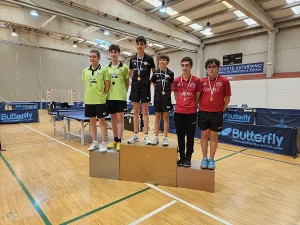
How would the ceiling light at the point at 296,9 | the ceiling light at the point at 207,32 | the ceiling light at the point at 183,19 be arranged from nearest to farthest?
the ceiling light at the point at 296,9
the ceiling light at the point at 183,19
the ceiling light at the point at 207,32

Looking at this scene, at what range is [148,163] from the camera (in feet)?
9.34

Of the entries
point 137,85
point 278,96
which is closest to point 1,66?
point 137,85

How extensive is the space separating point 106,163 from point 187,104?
1.51 metres

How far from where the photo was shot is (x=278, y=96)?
10.4 m

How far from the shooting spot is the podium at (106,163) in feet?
9.78

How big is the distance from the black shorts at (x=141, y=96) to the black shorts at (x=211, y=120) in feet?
2.63

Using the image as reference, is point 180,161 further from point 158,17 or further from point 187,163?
point 158,17

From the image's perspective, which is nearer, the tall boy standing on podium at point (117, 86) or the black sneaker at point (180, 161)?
the black sneaker at point (180, 161)

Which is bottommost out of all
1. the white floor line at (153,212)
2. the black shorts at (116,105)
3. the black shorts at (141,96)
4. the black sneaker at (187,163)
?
the white floor line at (153,212)

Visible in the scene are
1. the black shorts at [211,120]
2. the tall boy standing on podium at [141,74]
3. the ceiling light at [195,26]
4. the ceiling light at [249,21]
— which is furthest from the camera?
the ceiling light at [195,26]

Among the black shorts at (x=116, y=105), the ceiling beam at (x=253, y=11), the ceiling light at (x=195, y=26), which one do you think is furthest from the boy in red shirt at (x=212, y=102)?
the ceiling light at (x=195, y=26)

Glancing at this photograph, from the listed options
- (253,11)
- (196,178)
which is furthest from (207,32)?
(196,178)

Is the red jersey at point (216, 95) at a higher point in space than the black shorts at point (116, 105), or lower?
higher

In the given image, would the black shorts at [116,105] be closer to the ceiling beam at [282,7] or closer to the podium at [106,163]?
the podium at [106,163]
